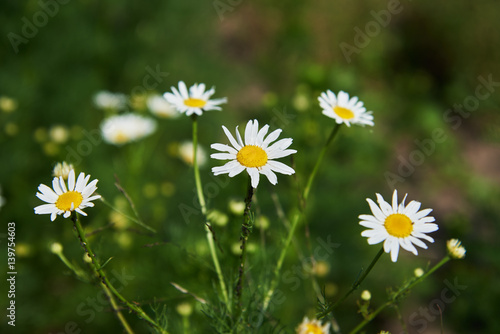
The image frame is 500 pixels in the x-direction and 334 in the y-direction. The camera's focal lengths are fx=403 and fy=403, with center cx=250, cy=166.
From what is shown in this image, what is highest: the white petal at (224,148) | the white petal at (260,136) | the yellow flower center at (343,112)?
the yellow flower center at (343,112)


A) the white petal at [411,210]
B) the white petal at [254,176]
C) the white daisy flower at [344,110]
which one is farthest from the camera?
the white daisy flower at [344,110]

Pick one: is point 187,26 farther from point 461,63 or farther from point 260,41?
point 461,63

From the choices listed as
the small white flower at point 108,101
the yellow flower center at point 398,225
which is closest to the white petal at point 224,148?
the yellow flower center at point 398,225

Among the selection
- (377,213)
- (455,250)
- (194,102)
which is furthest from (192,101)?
(455,250)

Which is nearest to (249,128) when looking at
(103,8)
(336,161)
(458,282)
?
(458,282)

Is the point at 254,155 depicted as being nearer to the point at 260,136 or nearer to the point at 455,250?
the point at 260,136

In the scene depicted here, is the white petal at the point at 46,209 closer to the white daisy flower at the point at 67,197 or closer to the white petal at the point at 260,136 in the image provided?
the white daisy flower at the point at 67,197
